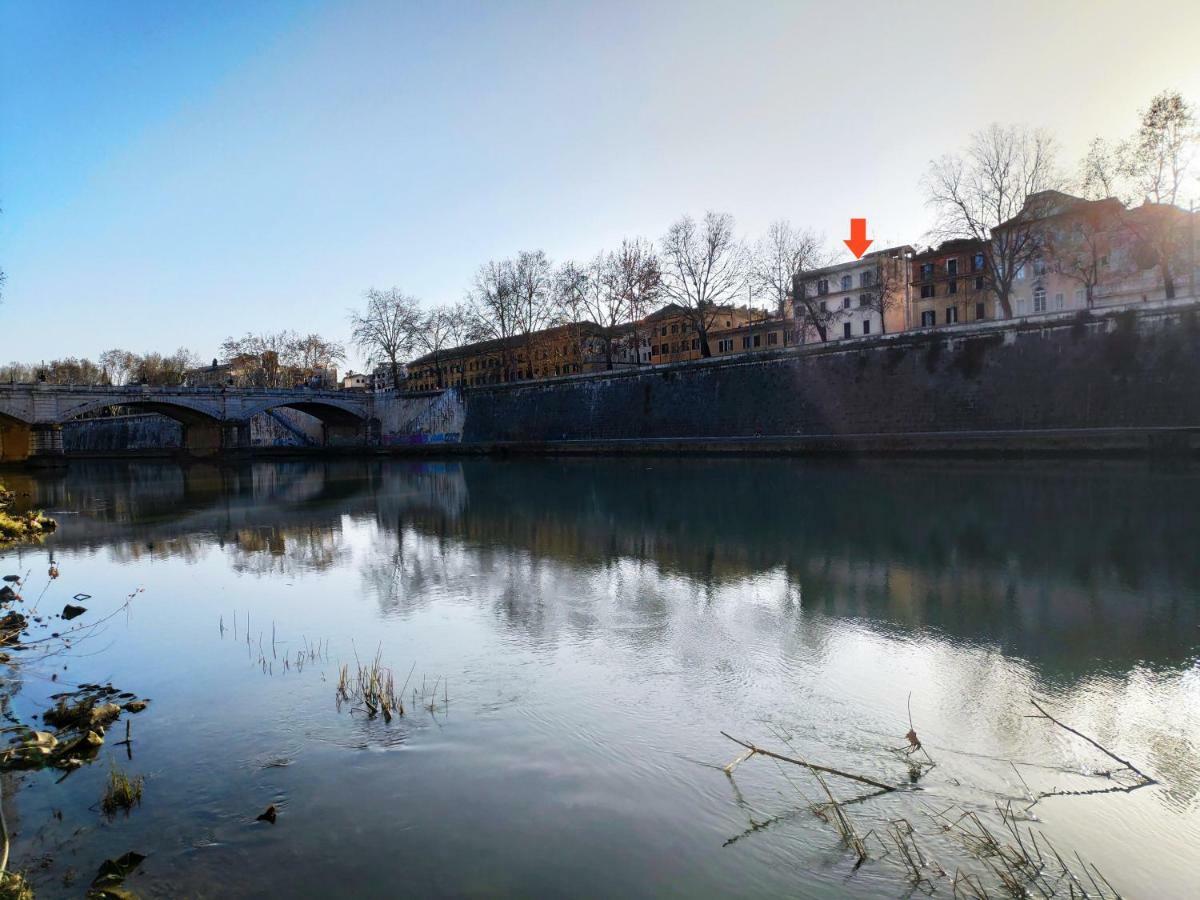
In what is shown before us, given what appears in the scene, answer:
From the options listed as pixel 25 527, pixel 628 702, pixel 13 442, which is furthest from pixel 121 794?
pixel 13 442

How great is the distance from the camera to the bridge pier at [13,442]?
4250cm

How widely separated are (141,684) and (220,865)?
3.60 meters

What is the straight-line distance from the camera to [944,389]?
27922 millimetres

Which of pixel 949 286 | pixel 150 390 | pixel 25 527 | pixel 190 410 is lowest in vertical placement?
pixel 25 527

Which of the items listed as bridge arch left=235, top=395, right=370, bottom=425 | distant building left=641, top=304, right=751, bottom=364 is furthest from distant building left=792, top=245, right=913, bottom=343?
bridge arch left=235, top=395, right=370, bottom=425

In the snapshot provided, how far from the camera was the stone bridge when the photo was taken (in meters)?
39.5

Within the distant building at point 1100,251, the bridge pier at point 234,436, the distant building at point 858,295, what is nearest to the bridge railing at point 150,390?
the bridge pier at point 234,436

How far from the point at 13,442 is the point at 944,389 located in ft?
170

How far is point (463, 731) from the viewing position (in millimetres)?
5195

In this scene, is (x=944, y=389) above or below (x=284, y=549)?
above

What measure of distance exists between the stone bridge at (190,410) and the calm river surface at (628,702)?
109ft

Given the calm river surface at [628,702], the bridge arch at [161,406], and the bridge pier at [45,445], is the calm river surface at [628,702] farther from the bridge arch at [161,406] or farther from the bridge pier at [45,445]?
the bridge pier at [45,445]

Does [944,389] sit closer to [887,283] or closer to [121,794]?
[887,283]

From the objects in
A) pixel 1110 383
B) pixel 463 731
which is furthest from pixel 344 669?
pixel 1110 383
